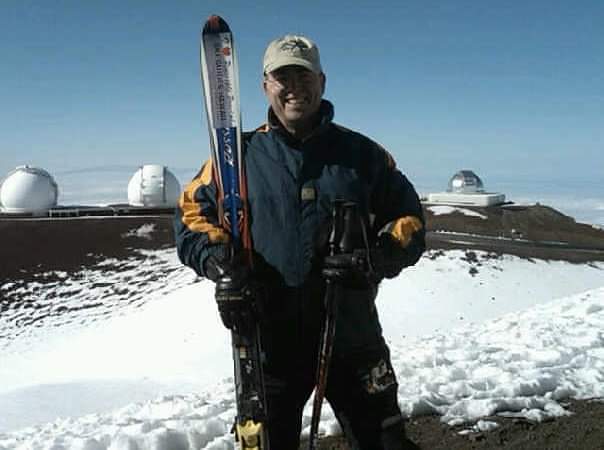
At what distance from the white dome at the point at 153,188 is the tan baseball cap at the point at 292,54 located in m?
37.4

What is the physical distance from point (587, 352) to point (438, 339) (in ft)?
8.00

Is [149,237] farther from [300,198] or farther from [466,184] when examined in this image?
[300,198]

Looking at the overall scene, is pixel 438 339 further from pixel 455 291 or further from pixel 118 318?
pixel 118 318

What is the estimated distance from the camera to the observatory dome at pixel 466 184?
4253 cm

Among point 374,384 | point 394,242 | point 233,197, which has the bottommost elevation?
point 374,384

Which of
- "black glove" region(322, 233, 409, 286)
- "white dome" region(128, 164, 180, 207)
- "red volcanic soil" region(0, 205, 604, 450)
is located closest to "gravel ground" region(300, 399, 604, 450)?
"black glove" region(322, 233, 409, 286)

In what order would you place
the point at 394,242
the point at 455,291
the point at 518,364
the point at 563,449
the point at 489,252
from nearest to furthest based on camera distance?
the point at 394,242
the point at 563,449
the point at 518,364
the point at 455,291
the point at 489,252

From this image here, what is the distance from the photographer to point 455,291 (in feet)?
59.4

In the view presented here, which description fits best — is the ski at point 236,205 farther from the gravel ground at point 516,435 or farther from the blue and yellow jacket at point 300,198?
the gravel ground at point 516,435

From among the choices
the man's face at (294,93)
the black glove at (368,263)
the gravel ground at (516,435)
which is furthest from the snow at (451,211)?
the man's face at (294,93)

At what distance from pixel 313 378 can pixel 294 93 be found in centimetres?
166

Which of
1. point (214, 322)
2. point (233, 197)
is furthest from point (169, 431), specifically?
point (214, 322)

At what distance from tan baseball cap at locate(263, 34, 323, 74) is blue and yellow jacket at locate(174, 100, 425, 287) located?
11.8 inches

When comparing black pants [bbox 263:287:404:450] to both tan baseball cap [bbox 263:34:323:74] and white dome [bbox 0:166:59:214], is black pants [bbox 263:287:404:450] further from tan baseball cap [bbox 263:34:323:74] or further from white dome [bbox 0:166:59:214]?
white dome [bbox 0:166:59:214]
